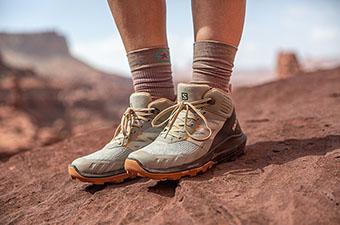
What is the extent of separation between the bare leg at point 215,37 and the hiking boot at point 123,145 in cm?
16

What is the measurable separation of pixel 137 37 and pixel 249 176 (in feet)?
1.77

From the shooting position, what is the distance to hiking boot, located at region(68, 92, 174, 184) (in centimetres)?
121

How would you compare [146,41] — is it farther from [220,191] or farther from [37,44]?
[37,44]

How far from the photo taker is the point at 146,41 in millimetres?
1286

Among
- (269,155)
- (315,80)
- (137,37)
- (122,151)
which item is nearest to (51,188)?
(122,151)

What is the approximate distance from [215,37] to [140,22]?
0.24m

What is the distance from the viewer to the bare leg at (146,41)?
50.3 inches

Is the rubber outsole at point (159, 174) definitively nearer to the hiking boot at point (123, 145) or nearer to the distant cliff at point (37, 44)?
the hiking boot at point (123, 145)

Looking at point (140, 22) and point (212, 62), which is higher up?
point (140, 22)

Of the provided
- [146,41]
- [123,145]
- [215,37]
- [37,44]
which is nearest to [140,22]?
[146,41]

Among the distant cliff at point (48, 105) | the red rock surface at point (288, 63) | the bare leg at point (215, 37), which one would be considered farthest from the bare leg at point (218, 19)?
the distant cliff at point (48, 105)

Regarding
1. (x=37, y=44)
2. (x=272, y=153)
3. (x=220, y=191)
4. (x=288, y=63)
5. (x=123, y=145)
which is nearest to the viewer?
(x=220, y=191)

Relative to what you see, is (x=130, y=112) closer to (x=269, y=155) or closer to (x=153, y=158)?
(x=153, y=158)

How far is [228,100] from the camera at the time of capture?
1259 millimetres
